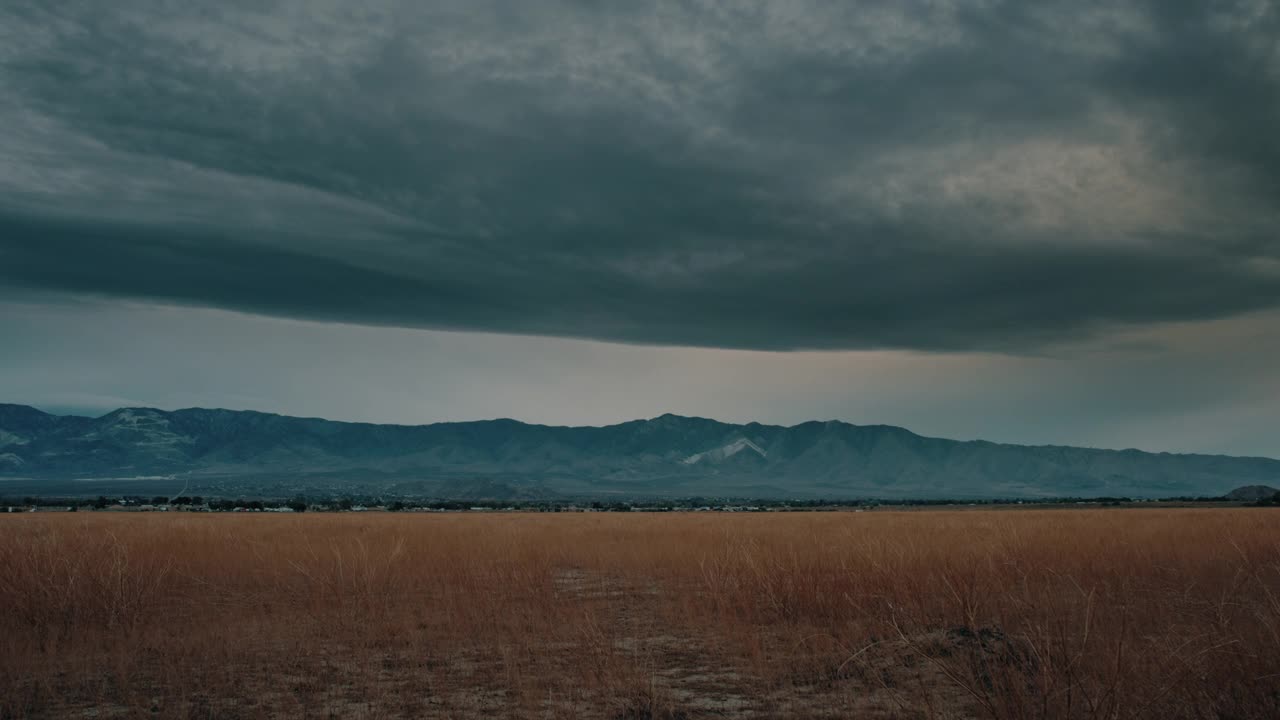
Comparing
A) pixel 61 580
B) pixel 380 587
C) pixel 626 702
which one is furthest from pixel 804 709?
pixel 61 580

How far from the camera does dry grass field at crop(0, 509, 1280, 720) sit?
7770 mm

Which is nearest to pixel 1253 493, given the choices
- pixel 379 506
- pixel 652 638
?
pixel 379 506

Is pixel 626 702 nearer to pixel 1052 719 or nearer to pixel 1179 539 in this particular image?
pixel 1052 719

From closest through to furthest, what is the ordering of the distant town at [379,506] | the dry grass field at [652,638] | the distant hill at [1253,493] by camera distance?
the dry grass field at [652,638]
the distant town at [379,506]
the distant hill at [1253,493]

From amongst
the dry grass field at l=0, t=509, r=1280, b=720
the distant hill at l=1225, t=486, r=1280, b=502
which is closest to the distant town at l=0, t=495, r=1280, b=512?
the distant hill at l=1225, t=486, r=1280, b=502

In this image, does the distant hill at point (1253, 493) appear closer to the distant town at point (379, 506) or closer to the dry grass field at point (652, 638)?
the distant town at point (379, 506)

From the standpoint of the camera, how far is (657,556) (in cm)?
2297

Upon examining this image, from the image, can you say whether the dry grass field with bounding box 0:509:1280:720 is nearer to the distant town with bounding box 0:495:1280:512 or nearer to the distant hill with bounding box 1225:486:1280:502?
the distant town with bounding box 0:495:1280:512

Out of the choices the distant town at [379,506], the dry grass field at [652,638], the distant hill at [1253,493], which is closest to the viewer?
the dry grass field at [652,638]

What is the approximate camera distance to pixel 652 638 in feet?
38.3

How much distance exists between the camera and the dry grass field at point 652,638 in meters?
7.77

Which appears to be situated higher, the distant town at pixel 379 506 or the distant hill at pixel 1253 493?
the distant hill at pixel 1253 493

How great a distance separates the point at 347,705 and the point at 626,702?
2.47m

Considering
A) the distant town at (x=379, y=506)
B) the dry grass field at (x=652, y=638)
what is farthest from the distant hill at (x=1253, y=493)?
the dry grass field at (x=652, y=638)
